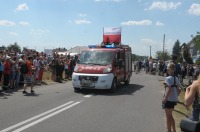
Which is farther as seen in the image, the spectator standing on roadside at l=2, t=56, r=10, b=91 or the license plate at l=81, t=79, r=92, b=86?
the spectator standing on roadside at l=2, t=56, r=10, b=91

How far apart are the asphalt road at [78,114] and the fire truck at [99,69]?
1.96 meters

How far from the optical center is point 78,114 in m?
10.5

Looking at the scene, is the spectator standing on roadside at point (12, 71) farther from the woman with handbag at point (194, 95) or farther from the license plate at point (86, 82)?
the woman with handbag at point (194, 95)

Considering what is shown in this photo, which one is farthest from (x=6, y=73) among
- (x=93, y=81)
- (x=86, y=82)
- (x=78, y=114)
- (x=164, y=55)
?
(x=164, y=55)

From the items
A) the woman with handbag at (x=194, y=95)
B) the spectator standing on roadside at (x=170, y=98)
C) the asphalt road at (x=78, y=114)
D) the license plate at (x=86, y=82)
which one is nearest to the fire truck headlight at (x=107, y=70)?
the license plate at (x=86, y=82)

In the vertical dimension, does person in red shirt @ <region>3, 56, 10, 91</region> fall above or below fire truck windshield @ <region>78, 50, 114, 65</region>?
below

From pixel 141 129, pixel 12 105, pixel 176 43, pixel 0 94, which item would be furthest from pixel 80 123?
pixel 176 43

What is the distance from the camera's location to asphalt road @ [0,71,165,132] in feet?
28.1

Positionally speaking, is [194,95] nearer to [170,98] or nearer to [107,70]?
[170,98]

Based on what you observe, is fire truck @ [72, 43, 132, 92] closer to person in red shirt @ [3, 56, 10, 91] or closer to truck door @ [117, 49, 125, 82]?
truck door @ [117, 49, 125, 82]

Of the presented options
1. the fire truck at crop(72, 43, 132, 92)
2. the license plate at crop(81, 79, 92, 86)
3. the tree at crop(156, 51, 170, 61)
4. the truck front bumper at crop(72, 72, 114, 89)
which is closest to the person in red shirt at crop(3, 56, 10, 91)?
the fire truck at crop(72, 43, 132, 92)

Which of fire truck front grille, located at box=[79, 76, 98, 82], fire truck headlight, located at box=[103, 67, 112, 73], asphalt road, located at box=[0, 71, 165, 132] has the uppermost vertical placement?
fire truck headlight, located at box=[103, 67, 112, 73]

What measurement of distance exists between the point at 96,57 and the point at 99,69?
123cm

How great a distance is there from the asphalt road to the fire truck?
1956 millimetres
